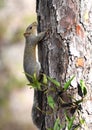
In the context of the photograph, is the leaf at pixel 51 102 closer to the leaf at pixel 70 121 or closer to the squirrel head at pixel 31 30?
the leaf at pixel 70 121

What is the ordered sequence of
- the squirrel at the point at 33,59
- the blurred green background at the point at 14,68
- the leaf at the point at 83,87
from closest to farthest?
the leaf at the point at 83,87
the squirrel at the point at 33,59
the blurred green background at the point at 14,68

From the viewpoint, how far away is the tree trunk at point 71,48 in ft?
10.4

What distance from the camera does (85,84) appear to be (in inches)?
124

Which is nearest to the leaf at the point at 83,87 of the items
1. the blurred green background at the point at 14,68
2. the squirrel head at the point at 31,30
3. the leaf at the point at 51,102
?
the leaf at the point at 51,102

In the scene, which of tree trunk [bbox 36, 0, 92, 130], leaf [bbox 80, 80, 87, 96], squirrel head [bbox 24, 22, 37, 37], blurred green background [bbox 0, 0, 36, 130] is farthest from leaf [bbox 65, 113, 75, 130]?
blurred green background [bbox 0, 0, 36, 130]

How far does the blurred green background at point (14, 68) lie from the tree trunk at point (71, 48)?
5045mm

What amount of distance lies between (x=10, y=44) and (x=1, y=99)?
2.84ft

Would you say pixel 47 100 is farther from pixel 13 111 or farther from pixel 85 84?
pixel 13 111

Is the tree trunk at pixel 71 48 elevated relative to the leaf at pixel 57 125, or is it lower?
elevated

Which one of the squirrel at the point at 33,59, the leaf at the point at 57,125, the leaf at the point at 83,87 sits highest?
the squirrel at the point at 33,59

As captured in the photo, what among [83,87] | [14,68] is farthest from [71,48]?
[14,68]

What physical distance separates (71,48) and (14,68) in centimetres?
563

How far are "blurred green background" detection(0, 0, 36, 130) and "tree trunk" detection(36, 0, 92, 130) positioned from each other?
16.6ft

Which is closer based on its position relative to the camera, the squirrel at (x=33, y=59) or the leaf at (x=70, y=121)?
the leaf at (x=70, y=121)
